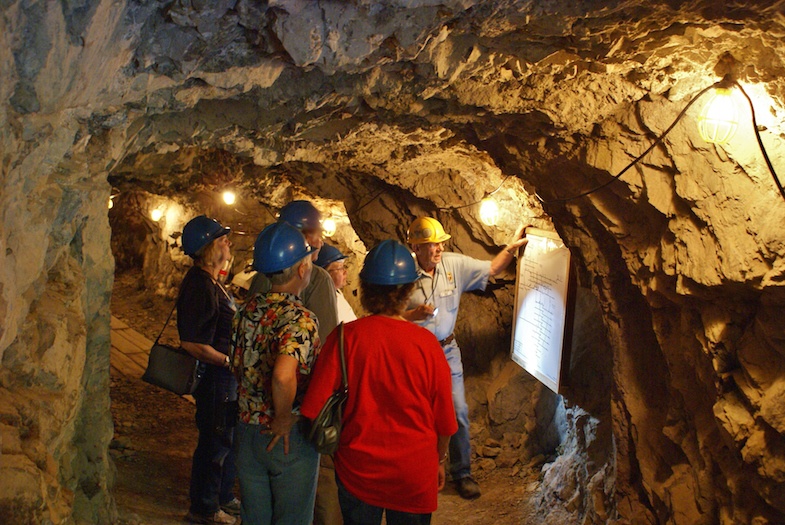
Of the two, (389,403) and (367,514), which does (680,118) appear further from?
(367,514)

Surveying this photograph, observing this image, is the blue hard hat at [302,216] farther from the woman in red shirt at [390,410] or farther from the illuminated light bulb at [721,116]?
the illuminated light bulb at [721,116]

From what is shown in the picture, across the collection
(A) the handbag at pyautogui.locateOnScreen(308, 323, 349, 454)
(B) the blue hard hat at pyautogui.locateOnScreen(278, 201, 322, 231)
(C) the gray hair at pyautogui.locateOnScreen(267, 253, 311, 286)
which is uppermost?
(B) the blue hard hat at pyautogui.locateOnScreen(278, 201, 322, 231)

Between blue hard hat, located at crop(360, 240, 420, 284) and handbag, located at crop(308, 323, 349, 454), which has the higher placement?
blue hard hat, located at crop(360, 240, 420, 284)

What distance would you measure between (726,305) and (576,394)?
1988 millimetres

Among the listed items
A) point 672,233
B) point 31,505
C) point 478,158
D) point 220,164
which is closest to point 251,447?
point 31,505

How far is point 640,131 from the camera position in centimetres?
312

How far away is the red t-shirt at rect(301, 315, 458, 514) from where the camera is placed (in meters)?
2.49

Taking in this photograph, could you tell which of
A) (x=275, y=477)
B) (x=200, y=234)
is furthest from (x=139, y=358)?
(x=275, y=477)

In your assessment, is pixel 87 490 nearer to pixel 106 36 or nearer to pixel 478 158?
pixel 106 36

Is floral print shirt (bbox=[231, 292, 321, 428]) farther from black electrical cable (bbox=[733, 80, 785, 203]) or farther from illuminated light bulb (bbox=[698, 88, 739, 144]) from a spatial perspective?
black electrical cable (bbox=[733, 80, 785, 203])

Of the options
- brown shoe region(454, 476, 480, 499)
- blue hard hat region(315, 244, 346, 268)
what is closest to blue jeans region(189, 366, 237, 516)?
blue hard hat region(315, 244, 346, 268)

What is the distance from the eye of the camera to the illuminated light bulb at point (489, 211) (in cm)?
547

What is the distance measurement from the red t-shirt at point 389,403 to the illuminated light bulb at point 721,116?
1524 mm

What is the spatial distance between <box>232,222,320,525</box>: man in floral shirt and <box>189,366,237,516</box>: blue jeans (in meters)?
1.02
